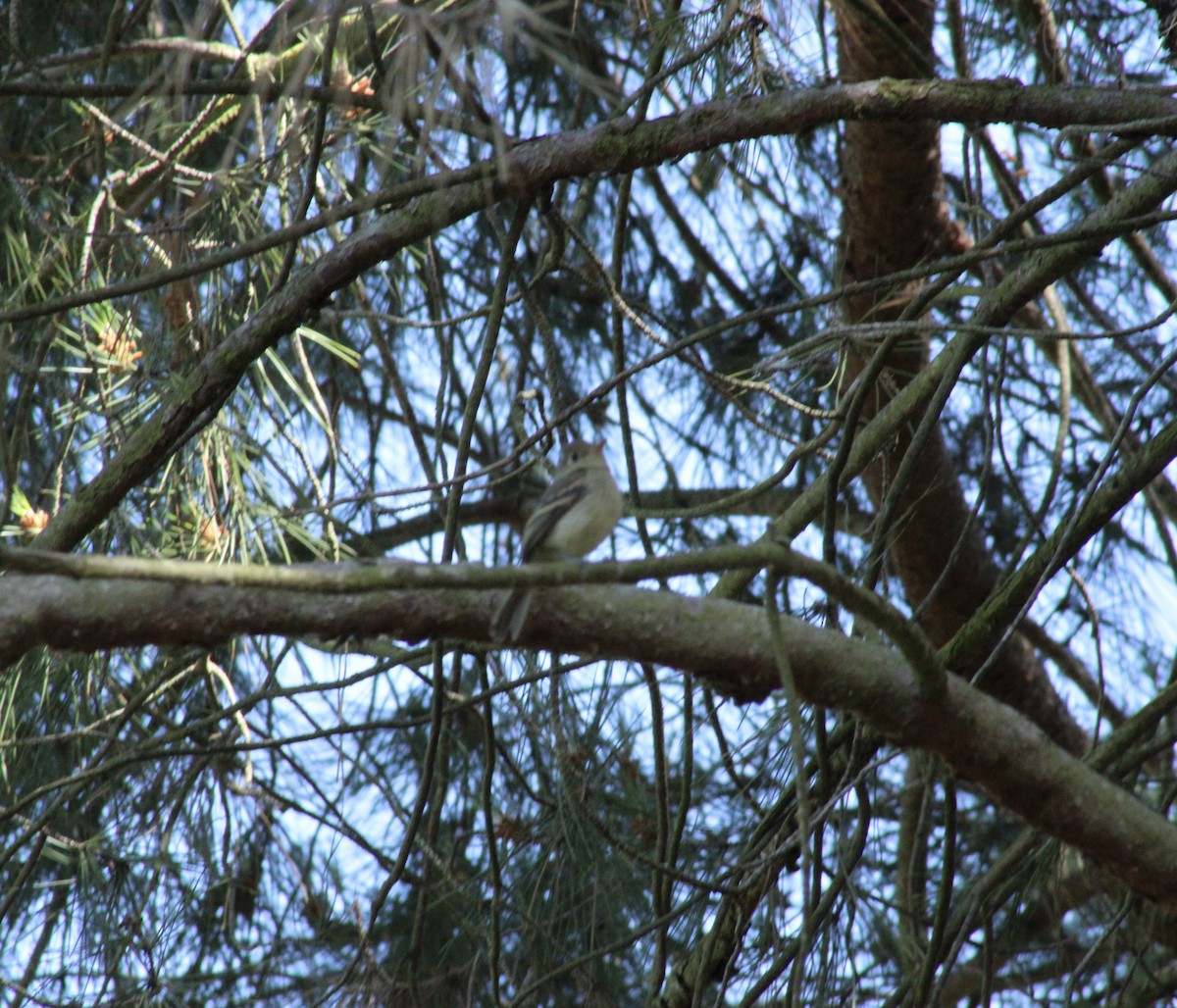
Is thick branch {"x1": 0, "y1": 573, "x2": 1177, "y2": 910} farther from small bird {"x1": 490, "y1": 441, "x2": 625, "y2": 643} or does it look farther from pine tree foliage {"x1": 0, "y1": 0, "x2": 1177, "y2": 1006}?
small bird {"x1": 490, "y1": 441, "x2": 625, "y2": 643}

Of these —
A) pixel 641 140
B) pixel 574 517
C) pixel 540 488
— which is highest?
pixel 540 488

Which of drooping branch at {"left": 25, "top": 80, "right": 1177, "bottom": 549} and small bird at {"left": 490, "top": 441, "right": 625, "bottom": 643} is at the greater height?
drooping branch at {"left": 25, "top": 80, "right": 1177, "bottom": 549}

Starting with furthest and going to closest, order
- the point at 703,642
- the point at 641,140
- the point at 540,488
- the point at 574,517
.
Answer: the point at 540,488 < the point at 574,517 < the point at 641,140 < the point at 703,642

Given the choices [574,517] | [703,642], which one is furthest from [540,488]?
[703,642]

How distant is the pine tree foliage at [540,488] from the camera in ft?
6.28

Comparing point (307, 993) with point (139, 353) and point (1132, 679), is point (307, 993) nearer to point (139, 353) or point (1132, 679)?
point (139, 353)

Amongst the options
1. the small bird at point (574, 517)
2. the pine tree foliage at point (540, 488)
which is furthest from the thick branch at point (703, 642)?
the small bird at point (574, 517)

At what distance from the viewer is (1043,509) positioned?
262 cm

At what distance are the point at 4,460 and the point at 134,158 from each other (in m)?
1.40

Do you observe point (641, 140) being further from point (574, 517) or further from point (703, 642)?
point (703, 642)

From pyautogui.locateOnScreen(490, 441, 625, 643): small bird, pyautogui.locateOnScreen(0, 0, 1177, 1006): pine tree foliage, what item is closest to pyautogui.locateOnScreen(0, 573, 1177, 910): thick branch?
pyautogui.locateOnScreen(0, 0, 1177, 1006): pine tree foliage

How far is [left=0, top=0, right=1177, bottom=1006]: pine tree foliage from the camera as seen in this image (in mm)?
1915

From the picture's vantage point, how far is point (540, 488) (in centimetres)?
478

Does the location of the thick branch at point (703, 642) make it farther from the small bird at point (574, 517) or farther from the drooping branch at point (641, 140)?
the small bird at point (574, 517)
